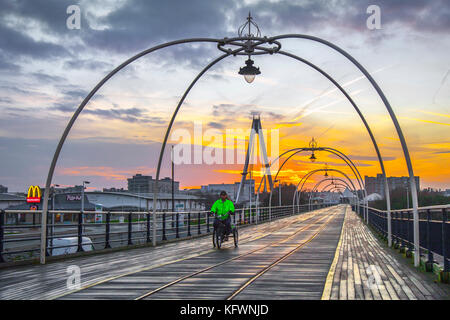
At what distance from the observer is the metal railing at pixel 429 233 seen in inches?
325

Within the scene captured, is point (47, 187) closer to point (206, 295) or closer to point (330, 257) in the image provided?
point (206, 295)

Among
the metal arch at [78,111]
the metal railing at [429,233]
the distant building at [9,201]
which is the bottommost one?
the distant building at [9,201]

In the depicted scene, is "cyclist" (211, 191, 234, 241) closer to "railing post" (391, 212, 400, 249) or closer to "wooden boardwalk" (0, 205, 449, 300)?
"wooden boardwalk" (0, 205, 449, 300)

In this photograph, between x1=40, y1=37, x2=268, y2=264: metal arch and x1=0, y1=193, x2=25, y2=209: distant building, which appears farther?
x1=0, y1=193, x2=25, y2=209: distant building

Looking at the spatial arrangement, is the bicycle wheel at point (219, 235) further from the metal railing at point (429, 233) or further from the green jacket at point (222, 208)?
the metal railing at point (429, 233)

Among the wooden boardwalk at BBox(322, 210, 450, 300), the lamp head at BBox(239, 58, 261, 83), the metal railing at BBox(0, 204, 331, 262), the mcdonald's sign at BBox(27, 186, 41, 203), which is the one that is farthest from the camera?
the mcdonald's sign at BBox(27, 186, 41, 203)

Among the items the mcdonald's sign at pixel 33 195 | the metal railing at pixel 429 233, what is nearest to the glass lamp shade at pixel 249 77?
the metal railing at pixel 429 233

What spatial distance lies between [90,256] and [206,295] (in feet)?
23.4

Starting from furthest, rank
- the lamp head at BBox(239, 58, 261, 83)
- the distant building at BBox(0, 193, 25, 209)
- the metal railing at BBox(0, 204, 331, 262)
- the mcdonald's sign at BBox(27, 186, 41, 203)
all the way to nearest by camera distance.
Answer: the distant building at BBox(0, 193, 25, 209) < the mcdonald's sign at BBox(27, 186, 41, 203) < the lamp head at BBox(239, 58, 261, 83) < the metal railing at BBox(0, 204, 331, 262)

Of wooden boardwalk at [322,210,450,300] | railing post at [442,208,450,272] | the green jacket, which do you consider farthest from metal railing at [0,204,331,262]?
railing post at [442,208,450,272]

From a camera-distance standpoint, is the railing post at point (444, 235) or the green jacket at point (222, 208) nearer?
the railing post at point (444, 235)

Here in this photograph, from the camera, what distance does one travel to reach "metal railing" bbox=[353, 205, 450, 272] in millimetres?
8262

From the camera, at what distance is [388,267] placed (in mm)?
10984
